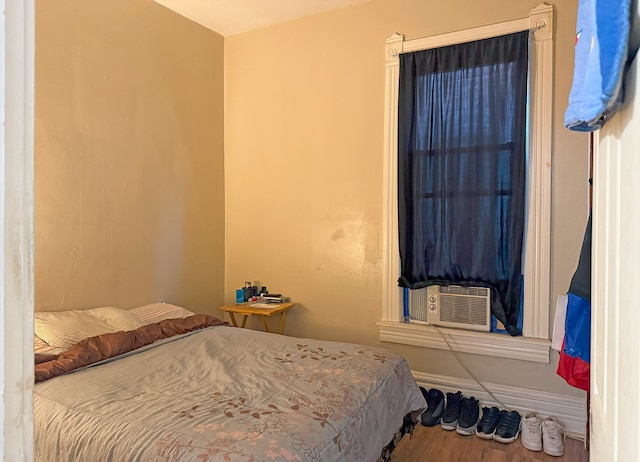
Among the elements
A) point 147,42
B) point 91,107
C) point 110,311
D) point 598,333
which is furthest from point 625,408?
point 147,42

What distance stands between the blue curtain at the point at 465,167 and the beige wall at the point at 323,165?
0.22 m

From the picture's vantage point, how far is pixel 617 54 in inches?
18.6

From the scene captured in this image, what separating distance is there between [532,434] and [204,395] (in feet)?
6.48

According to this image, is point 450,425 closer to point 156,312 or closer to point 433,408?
point 433,408

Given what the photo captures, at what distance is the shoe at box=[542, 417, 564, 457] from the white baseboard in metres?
0.10

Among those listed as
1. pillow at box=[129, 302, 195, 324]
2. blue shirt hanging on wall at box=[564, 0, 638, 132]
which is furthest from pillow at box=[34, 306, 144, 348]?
blue shirt hanging on wall at box=[564, 0, 638, 132]

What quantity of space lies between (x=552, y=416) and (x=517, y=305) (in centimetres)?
Answer: 72

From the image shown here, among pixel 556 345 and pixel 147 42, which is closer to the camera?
pixel 556 345

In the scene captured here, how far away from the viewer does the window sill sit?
9.32ft

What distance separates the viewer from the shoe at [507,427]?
105 inches

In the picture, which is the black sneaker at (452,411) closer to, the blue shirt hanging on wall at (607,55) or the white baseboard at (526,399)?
the white baseboard at (526,399)

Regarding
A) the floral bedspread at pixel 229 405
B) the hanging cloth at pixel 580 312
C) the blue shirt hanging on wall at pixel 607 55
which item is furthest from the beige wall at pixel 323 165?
the blue shirt hanging on wall at pixel 607 55

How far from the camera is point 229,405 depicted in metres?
1.76

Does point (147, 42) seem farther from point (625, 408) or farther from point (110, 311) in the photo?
point (625, 408)
